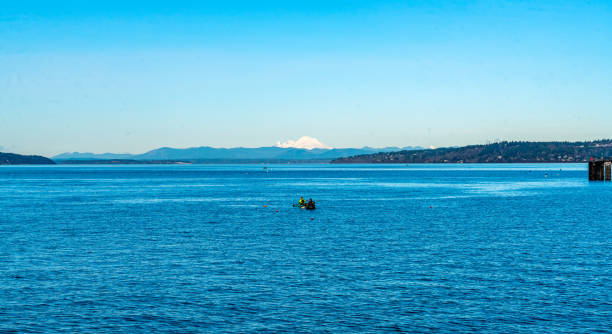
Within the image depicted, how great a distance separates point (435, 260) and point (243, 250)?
17755 millimetres

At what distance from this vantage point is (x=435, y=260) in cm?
4906

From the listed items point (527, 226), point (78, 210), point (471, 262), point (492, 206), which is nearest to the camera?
point (471, 262)

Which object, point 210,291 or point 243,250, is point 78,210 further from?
point 210,291

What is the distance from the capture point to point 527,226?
73938mm

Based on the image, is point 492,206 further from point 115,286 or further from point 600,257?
point 115,286

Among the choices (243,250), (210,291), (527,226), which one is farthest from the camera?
(527,226)

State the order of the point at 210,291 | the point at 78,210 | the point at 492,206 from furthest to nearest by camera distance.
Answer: the point at 492,206, the point at 78,210, the point at 210,291

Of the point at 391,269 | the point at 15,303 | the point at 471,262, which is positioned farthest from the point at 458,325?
the point at 15,303

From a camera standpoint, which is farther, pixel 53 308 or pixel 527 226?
pixel 527 226

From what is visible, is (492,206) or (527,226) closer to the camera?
(527,226)

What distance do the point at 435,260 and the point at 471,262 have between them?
2.90 metres

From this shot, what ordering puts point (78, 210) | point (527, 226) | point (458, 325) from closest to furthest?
point (458, 325) → point (527, 226) → point (78, 210)

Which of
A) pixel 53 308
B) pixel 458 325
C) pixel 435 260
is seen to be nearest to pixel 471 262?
pixel 435 260

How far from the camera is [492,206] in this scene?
10800cm
